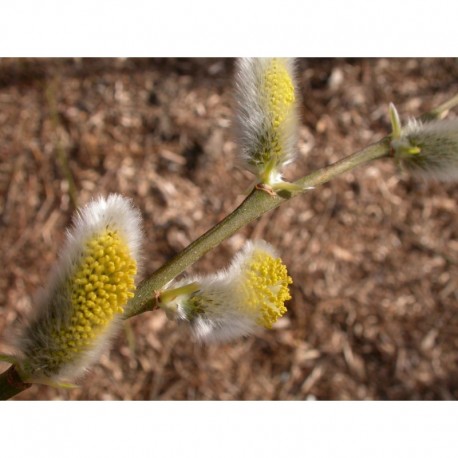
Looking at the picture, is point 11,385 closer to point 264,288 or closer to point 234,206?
point 264,288

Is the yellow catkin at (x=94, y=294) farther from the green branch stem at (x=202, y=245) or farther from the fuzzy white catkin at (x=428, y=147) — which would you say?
the fuzzy white catkin at (x=428, y=147)

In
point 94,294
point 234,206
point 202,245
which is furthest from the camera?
point 234,206

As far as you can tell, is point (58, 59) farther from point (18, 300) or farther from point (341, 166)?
point (341, 166)

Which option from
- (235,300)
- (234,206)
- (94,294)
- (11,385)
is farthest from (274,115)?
(234,206)

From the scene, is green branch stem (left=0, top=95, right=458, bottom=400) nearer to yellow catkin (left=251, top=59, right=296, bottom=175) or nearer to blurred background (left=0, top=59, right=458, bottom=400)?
yellow catkin (left=251, top=59, right=296, bottom=175)

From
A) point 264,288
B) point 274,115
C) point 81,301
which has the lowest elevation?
point 264,288

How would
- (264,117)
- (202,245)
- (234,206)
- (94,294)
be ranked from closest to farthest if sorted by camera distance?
(94,294) < (202,245) < (264,117) < (234,206)

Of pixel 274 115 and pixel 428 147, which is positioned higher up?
pixel 274 115

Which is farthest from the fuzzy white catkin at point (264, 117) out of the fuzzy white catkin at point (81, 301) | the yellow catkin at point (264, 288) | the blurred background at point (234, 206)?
the blurred background at point (234, 206)
